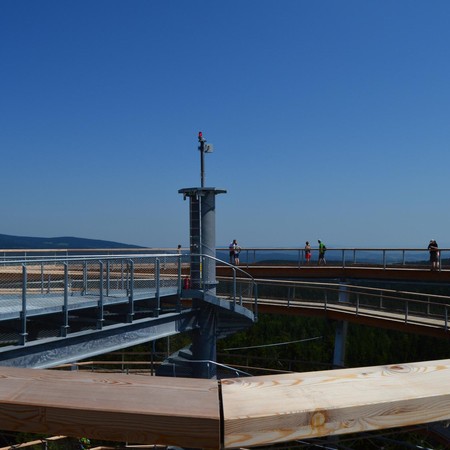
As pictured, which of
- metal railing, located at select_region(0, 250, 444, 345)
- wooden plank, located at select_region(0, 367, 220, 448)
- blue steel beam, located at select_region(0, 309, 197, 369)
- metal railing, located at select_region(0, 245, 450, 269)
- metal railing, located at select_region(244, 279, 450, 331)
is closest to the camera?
wooden plank, located at select_region(0, 367, 220, 448)

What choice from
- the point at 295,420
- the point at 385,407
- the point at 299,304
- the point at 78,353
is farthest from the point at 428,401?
the point at 299,304

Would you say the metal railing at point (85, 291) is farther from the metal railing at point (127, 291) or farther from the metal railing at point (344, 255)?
the metal railing at point (344, 255)

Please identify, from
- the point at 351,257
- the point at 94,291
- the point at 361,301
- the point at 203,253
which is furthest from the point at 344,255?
the point at 94,291

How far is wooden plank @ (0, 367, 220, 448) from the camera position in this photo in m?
1.67

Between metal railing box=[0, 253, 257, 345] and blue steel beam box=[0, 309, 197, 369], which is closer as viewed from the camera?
blue steel beam box=[0, 309, 197, 369]

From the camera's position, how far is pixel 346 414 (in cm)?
173

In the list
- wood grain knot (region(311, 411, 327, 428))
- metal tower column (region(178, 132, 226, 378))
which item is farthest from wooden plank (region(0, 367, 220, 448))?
metal tower column (region(178, 132, 226, 378))

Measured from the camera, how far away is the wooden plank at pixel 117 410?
167 cm

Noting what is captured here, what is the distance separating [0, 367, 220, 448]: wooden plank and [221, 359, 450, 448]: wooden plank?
8 cm

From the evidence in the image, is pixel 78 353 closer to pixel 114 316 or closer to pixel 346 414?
pixel 114 316

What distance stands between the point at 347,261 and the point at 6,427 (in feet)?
89.8

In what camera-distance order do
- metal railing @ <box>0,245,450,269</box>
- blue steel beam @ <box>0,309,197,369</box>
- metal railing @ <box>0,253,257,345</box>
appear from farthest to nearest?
metal railing @ <box>0,245,450,269</box>
metal railing @ <box>0,253,257,345</box>
blue steel beam @ <box>0,309,197,369</box>

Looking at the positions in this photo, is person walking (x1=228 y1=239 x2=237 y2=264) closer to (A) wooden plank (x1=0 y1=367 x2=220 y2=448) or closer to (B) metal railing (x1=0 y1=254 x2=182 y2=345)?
(B) metal railing (x1=0 y1=254 x2=182 y2=345)

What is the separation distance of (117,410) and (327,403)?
26.3 inches
